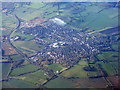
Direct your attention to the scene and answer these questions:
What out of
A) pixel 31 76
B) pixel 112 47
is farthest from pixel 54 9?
pixel 31 76

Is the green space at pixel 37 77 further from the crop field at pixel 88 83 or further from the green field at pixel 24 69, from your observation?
the crop field at pixel 88 83

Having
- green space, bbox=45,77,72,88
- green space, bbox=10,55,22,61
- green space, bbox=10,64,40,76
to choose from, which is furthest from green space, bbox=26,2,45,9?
green space, bbox=45,77,72,88

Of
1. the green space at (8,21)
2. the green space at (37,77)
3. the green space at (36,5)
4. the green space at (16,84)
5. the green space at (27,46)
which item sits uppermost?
the green space at (36,5)

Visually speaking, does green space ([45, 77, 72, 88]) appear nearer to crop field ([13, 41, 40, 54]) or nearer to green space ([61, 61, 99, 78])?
green space ([61, 61, 99, 78])

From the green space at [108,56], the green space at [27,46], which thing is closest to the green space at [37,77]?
the green space at [27,46]

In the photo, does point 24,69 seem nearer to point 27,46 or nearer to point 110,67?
point 27,46

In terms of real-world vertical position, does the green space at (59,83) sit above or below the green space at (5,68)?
below

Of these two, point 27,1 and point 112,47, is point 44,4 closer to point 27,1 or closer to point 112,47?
point 27,1

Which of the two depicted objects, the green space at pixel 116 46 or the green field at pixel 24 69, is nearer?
the green field at pixel 24 69
